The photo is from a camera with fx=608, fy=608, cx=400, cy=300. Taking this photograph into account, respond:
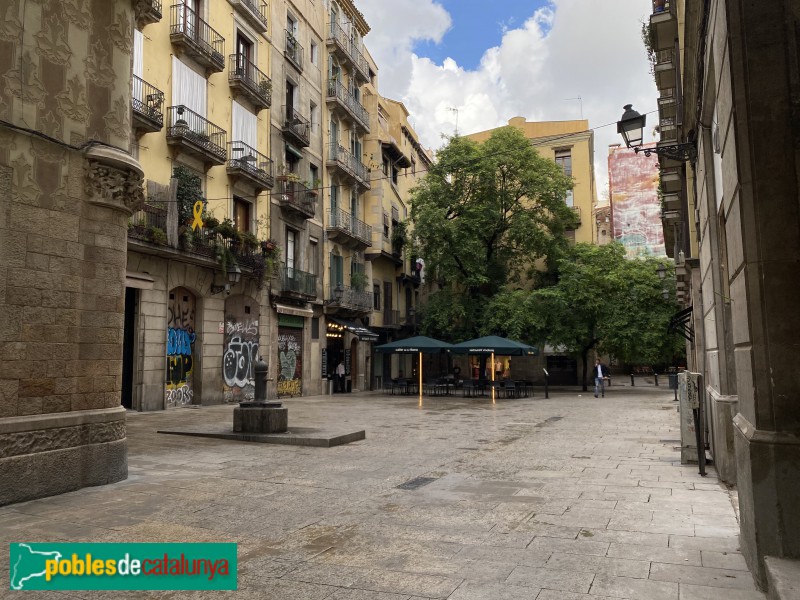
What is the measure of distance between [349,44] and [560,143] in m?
17.3

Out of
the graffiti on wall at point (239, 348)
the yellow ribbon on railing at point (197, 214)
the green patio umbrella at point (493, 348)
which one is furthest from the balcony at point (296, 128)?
the green patio umbrella at point (493, 348)

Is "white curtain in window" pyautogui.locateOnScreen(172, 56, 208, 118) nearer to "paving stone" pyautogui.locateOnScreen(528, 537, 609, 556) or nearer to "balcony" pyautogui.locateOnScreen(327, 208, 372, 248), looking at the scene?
"balcony" pyautogui.locateOnScreen(327, 208, 372, 248)

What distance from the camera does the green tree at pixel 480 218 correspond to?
3231 centimetres

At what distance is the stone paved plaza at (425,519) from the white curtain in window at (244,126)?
14.5 m

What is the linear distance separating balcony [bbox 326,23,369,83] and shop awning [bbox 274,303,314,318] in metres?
13.6

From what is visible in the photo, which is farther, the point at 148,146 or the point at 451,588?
the point at 148,146

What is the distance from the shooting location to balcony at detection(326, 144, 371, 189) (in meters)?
29.8

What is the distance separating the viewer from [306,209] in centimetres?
2600

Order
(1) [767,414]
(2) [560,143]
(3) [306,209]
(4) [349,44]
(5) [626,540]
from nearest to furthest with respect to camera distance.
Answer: (1) [767,414] → (5) [626,540] → (3) [306,209] → (4) [349,44] → (2) [560,143]

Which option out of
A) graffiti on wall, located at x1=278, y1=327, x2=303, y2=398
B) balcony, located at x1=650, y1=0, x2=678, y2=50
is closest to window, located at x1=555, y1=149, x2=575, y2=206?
graffiti on wall, located at x1=278, y1=327, x2=303, y2=398

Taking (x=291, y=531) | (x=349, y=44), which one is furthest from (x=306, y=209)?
(x=291, y=531)

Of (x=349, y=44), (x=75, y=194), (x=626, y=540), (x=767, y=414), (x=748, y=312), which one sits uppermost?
(x=349, y=44)

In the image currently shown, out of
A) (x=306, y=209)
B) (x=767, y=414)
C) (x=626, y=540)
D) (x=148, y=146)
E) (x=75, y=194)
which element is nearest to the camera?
(x=767, y=414)

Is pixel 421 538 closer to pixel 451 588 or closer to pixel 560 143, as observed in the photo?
pixel 451 588
